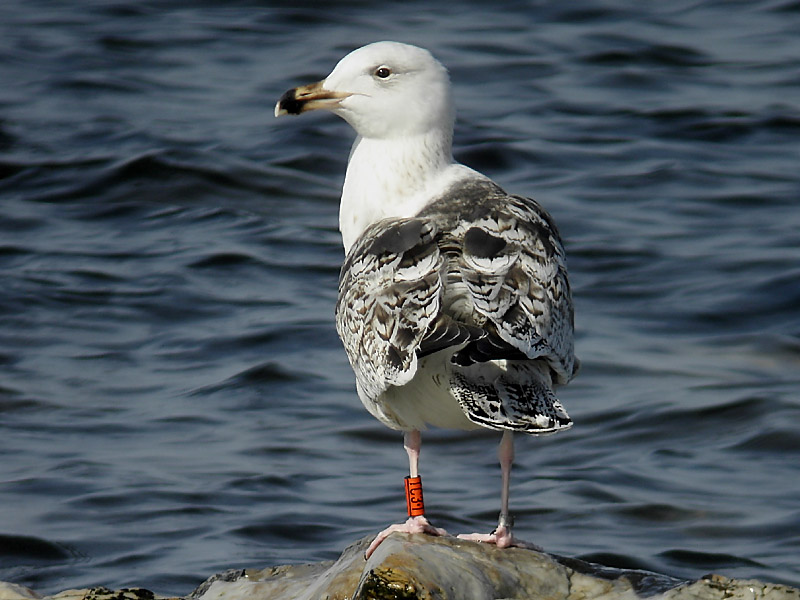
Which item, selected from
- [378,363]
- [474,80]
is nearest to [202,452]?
[378,363]

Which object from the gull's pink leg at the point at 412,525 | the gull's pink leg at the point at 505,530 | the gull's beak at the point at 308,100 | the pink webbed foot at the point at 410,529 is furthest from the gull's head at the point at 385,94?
the pink webbed foot at the point at 410,529

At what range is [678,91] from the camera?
1544 centimetres

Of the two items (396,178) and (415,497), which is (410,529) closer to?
(415,497)

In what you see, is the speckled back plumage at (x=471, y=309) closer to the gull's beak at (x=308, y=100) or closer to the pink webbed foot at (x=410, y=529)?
the pink webbed foot at (x=410, y=529)

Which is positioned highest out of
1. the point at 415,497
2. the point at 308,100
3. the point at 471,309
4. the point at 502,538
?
the point at 308,100

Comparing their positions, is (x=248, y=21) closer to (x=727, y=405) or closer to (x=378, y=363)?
(x=727, y=405)

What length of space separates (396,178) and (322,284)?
17.7 ft

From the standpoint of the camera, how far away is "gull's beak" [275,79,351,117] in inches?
252

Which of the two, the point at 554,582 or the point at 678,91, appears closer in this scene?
the point at 554,582

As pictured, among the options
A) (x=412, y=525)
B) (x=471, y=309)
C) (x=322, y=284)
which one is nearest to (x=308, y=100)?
(x=471, y=309)

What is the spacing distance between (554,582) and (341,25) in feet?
41.0

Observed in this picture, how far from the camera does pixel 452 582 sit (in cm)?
500

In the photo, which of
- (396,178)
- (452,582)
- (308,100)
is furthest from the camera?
(308,100)

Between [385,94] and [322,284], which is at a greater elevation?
[385,94]
